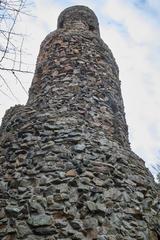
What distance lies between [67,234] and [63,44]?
15.6ft

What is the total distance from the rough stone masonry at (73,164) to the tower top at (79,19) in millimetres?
1615

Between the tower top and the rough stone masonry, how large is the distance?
1.61m

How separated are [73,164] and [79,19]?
5.39 metres

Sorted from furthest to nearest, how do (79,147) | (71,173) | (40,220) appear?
(79,147), (71,173), (40,220)

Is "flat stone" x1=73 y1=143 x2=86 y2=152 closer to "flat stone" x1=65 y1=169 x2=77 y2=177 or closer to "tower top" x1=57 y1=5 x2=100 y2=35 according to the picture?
"flat stone" x1=65 y1=169 x2=77 y2=177

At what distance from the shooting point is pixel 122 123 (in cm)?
691

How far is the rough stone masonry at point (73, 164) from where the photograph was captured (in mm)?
4504

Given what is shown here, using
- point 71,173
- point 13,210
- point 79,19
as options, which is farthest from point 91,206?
point 79,19

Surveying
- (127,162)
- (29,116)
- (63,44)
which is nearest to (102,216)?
(127,162)

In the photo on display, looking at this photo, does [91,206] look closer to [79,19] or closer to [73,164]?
[73,164]

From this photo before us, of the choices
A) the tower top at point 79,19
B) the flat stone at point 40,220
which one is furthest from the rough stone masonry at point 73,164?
the tower top at point 79,19

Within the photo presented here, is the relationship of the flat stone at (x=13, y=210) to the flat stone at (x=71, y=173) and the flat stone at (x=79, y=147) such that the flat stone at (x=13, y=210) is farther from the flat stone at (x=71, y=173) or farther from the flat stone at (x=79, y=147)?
the flat stone at (x=79, y=147)

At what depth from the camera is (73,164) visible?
17.0ft

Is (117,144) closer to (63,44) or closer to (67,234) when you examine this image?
(67,234)
